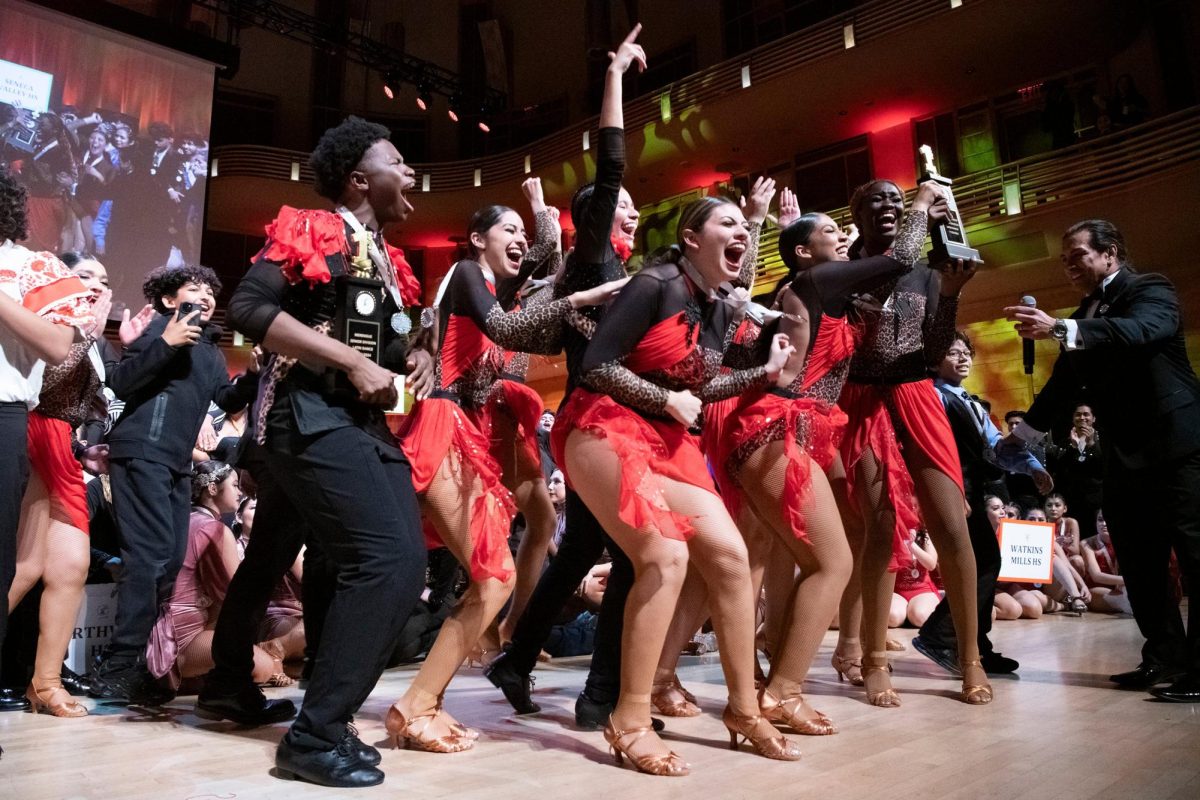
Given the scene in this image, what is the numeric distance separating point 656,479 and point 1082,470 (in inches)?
281

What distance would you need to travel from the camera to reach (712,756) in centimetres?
246

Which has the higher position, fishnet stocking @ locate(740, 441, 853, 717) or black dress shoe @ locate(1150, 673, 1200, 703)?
fishnet stocking @ locate(740, 441, 853, 717)

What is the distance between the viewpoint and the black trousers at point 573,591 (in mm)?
2896

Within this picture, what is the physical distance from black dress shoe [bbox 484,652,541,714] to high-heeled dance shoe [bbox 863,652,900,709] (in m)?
1.25

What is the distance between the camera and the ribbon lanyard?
2.46m

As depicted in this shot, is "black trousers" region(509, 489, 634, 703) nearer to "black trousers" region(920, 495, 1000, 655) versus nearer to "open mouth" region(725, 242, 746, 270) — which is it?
"open mouth" region(725, 242, 746, 270)

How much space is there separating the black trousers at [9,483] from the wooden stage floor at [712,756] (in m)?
0.49

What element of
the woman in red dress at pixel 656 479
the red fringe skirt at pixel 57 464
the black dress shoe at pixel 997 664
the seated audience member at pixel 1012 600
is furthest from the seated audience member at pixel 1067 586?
the red fringe skirt at pixel 57 464

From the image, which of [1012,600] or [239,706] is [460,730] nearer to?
[239,706]

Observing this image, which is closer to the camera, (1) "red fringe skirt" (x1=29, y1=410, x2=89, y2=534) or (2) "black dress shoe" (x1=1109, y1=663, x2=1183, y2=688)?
(1) "red fringe skirt" (x1=29, y1=410, x2=89, y2=534)

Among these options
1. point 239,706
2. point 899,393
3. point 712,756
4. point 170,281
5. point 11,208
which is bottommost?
point 712,756

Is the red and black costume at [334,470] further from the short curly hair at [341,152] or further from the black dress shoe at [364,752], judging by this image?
the short curly hair at [341,152]

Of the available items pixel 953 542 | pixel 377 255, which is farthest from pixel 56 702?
pixel 953 542

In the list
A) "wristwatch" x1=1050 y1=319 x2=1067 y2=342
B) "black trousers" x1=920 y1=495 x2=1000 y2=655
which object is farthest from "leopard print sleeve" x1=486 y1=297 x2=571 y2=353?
"black trousers" x1=920 y1=495 x2=1000 y2=655
